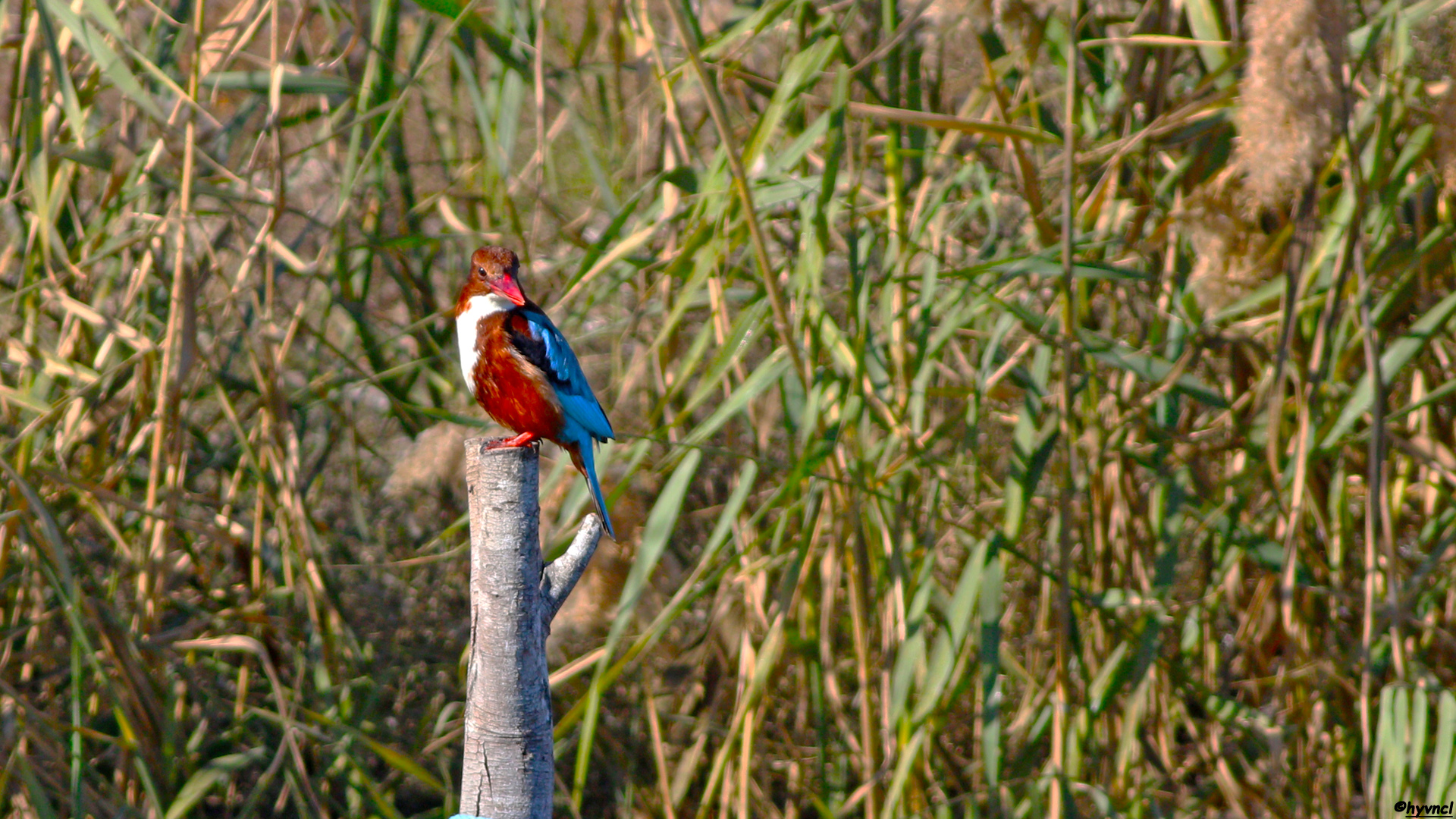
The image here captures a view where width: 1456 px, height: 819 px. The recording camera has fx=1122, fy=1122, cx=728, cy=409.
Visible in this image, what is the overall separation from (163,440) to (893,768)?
1.45 m

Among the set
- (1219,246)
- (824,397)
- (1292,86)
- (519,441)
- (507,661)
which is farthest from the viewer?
(824,397)

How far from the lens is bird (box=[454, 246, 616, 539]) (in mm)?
1652

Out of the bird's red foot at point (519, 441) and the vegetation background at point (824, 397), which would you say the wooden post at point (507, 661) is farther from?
the vegetation background at point (824, 397)

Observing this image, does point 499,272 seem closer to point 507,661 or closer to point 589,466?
point 589,466

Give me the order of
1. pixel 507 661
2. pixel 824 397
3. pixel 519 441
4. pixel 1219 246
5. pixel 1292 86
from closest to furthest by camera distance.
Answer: pixel 507 661
pixel 1292 86
pixel 519 441
pixel 1219 246
pixel 824 397

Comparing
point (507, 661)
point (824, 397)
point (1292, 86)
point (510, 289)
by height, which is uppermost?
point (1292, 86)

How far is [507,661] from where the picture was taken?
115 cm

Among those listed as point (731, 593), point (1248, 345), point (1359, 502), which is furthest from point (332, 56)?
point (1359, 502)

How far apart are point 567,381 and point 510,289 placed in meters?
0.16

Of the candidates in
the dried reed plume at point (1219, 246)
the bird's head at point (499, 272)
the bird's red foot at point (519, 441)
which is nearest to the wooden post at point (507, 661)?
the bird's red foot at point (519, 441)

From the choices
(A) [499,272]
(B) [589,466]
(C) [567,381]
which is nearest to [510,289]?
(A) [499,272]

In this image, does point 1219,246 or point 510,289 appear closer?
point 510,289

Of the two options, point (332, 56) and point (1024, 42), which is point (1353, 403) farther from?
point (332, 56)

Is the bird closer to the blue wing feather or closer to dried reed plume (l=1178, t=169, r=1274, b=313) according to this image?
the blue wing feather
